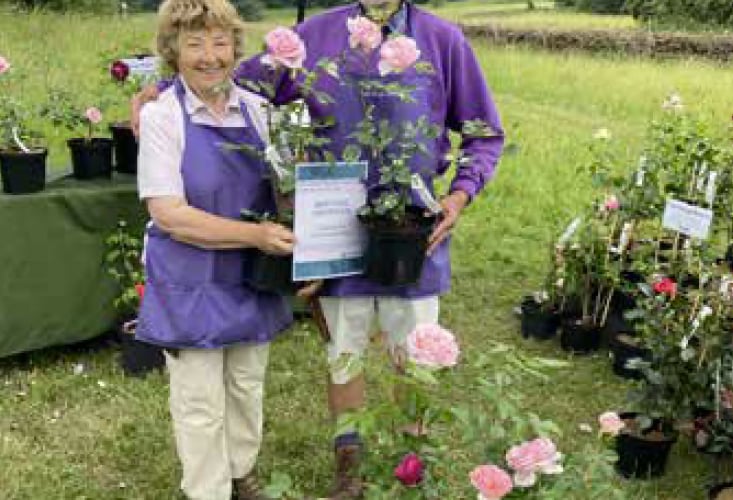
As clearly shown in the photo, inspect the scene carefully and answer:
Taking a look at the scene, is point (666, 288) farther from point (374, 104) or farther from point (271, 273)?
point (271, 273)

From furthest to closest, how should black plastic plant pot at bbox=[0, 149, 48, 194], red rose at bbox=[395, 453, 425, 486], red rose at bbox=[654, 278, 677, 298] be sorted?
black plastic plant pot at bbox=[0, 149, 48, 194]
red rose at bbox=[654, 278, 677, 298]
red rose at bbox=[395, 453, 425, 486]

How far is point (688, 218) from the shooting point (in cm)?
328

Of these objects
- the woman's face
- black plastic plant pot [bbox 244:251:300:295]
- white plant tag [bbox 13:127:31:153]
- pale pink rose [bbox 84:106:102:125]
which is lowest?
black plastic plant pot [bbox 244:251:300:295]

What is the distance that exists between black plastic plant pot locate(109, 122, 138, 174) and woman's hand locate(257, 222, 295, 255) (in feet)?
5.62

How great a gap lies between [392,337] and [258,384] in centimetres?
40

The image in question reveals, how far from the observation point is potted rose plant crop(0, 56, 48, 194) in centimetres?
338

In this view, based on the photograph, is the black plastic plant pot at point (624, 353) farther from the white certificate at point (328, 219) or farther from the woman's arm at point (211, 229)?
the woman's arm at point (211, 229)

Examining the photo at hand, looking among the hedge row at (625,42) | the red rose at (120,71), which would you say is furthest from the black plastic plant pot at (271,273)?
the hedge row at (625,42)

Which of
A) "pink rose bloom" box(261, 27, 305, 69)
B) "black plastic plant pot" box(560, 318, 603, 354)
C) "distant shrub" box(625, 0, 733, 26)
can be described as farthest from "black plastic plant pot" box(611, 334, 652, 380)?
"distant shrub" box(625, 0, 733, 26)

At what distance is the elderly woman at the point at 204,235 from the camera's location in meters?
2.22

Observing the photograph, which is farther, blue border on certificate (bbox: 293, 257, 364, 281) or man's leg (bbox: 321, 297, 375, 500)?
man's leg (bbox: 321, 297, 375, 500)

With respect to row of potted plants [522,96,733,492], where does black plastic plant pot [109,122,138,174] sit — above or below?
above

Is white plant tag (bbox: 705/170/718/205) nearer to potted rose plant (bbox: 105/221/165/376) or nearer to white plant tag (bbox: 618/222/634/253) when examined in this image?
white plant tag (bbox: 618/222/634/253)

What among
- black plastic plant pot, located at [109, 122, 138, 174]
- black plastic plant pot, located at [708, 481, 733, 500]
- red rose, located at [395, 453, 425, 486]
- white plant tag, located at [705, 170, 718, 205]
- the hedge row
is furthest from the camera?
the hedge row
